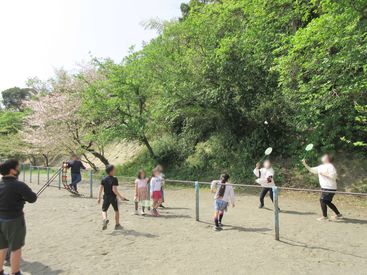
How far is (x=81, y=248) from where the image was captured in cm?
679

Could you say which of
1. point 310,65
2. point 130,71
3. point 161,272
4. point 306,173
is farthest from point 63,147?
point 161,272

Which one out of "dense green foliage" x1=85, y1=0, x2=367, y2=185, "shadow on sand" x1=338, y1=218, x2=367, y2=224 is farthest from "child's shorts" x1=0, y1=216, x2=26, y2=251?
"dense green foliage" x1=85, y1=0, x2=367, y2=185

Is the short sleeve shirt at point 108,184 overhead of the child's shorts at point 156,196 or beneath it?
overhead

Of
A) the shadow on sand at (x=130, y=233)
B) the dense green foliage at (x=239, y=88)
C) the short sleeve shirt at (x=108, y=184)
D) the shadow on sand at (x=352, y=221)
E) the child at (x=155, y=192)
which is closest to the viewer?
the shadow on sand at (x=130, y=233)

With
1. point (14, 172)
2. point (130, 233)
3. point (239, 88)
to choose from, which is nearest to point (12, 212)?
point (14, 172)

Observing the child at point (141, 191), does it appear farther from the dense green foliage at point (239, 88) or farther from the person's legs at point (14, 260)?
the dense green foliage at point (239, 88)

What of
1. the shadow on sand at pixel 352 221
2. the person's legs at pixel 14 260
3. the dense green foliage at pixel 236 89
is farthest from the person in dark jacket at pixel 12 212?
the dense green foliage at pixel 236 89

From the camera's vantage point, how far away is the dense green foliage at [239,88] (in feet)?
36.6

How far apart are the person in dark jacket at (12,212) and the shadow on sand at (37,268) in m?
0.55

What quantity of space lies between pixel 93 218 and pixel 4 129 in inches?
1113

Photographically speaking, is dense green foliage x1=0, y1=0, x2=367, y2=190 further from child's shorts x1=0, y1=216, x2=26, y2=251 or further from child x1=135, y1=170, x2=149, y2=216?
child's shorts x1=0, y1=216, x2=26, y2=251

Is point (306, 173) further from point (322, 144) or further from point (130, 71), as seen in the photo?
point (130, 71)

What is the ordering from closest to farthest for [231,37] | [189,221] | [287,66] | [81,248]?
1. [81,248]
2. [189,221]
3. [287,66]
4. [231,37]

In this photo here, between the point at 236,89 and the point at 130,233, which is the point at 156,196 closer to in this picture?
the point at 130,233
